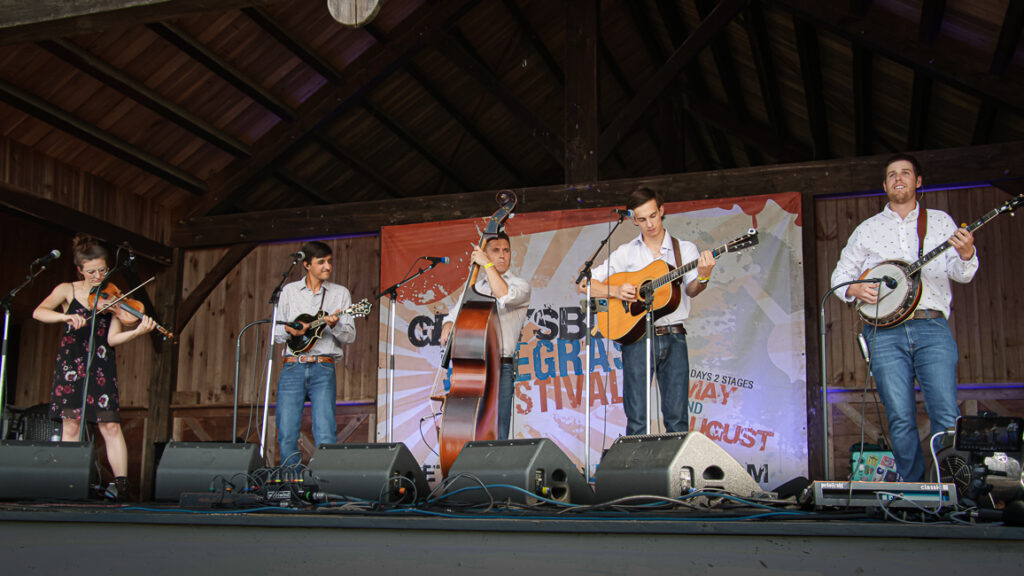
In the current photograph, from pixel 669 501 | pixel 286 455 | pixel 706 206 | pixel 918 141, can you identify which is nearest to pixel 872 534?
pixel 669 501

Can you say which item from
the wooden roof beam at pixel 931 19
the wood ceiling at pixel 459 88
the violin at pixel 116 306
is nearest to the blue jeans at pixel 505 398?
the violin at pixel 116 306

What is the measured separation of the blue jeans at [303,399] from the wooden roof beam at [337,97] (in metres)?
3.59

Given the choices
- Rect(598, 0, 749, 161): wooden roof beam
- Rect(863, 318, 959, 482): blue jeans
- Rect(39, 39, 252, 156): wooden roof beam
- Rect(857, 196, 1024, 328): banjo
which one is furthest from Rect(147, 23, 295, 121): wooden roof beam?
Rect(863, 318, 959, 482): blue jeans

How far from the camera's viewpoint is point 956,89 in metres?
6.41

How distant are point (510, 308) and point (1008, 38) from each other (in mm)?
3603

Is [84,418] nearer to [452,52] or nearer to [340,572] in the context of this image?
[340,572]

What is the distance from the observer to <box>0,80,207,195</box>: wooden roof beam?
6.53m

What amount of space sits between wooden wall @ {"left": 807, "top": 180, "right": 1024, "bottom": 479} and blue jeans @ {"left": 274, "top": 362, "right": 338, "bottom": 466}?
3.91 meters

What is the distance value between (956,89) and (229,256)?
6.21 meters

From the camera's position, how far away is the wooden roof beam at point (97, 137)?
6527 mm

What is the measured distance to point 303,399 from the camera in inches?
201

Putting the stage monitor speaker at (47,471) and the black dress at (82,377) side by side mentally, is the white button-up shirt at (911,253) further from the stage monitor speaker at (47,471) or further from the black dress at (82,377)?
the black dress at (82,377)

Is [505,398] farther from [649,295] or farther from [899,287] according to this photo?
[899,287]

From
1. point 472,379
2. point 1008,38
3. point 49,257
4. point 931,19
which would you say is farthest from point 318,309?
point 1008,38
